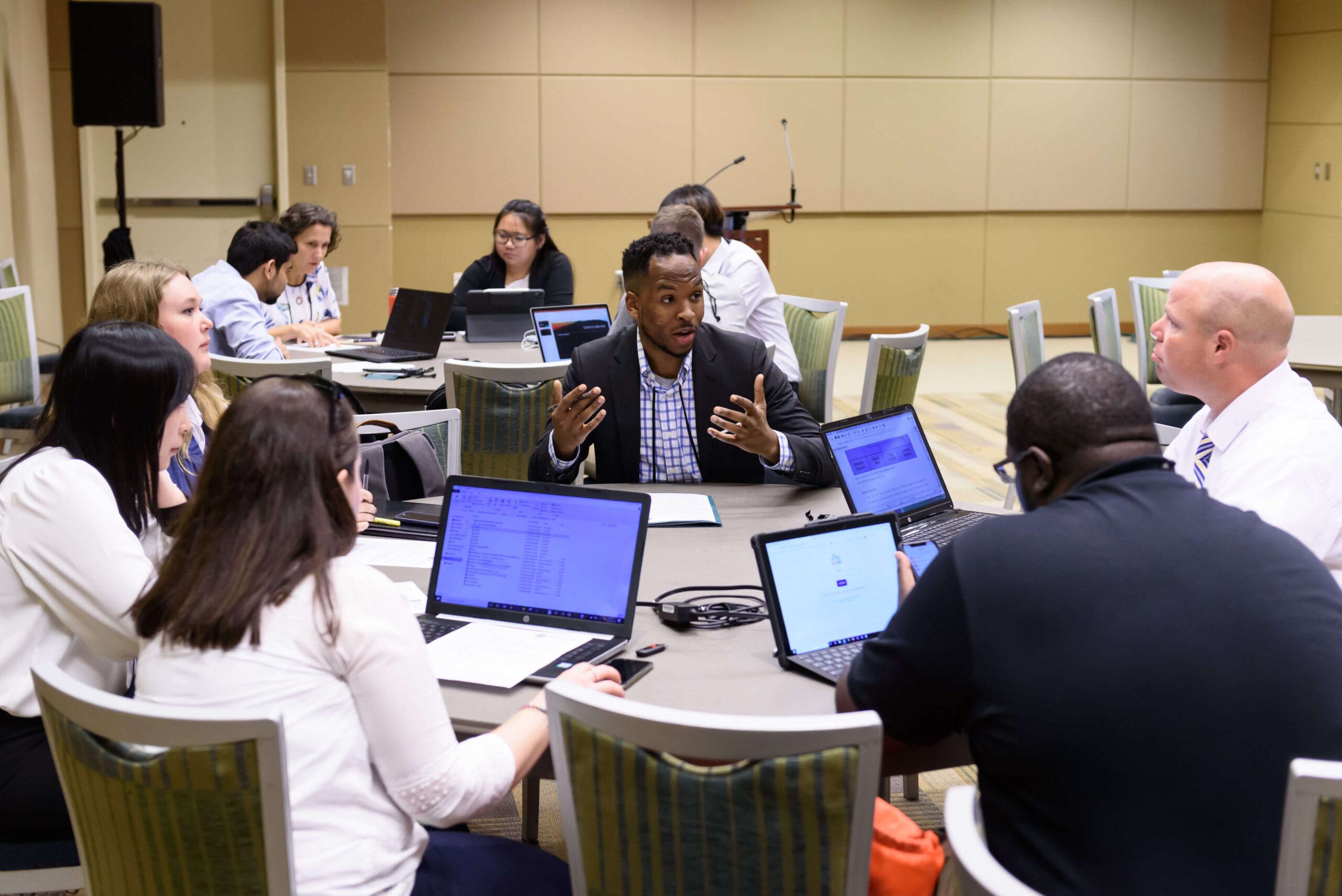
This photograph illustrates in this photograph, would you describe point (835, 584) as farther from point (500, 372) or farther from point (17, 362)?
point (17, 362)

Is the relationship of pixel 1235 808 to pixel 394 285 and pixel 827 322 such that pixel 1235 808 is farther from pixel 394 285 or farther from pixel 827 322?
pixel 394 285

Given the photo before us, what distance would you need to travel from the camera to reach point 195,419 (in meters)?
2.88

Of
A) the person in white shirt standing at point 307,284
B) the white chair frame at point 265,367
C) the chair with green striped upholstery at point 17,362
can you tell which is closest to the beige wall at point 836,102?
the person in white shirt standing at point 307,284

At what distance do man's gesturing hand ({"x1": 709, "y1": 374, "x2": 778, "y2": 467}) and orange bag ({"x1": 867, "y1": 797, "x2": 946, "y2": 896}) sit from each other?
1308mm

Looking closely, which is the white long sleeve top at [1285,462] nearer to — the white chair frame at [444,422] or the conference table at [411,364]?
the white chair frame at [444,422]

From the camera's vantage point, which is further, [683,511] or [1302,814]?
[683,511]

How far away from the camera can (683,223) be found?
14.8 ft

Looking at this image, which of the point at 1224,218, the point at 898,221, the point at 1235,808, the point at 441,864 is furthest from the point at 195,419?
the point at 1224,218

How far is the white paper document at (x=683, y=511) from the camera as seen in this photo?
8.80ft

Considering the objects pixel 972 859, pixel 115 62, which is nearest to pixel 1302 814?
pixel 972 859

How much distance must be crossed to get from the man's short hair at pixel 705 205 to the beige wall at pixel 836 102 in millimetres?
4125

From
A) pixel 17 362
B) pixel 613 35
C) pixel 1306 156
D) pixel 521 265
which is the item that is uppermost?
pixel 613 35

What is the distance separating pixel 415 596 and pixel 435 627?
0.16m

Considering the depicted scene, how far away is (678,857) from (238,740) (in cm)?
51
